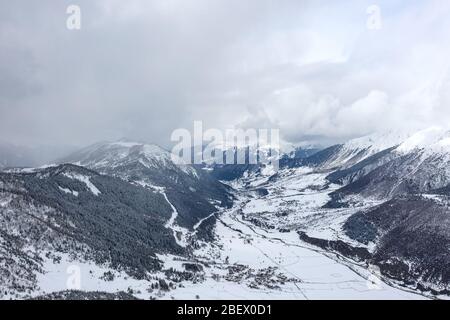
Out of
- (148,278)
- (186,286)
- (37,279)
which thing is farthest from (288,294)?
(37,279)

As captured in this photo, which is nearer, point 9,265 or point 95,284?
point 9,265
